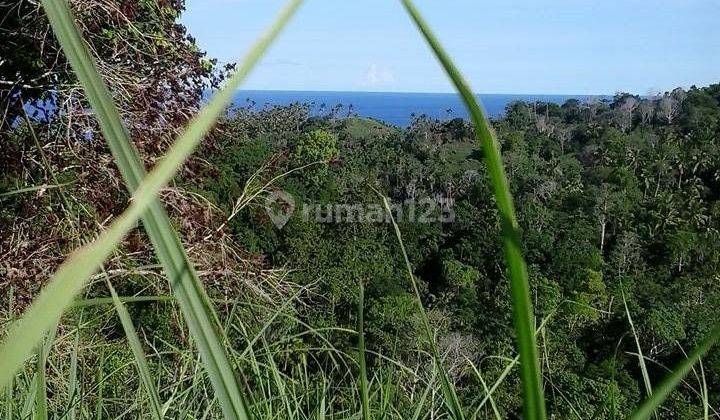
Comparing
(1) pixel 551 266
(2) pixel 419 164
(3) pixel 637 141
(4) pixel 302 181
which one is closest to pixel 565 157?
(3) pixel 637 141

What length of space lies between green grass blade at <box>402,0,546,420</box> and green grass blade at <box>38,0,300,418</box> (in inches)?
1.3

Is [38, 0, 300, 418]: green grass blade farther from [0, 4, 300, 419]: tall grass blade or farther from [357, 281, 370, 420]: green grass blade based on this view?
[357, 281, 370, 420]: green grass blade

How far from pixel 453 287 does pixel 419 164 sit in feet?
44.7

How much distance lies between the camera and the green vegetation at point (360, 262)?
232 mm

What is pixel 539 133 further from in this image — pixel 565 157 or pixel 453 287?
pixel 453 287

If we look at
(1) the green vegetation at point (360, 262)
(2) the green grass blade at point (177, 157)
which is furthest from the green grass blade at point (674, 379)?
(2) the green grass blade at point (177, 157)

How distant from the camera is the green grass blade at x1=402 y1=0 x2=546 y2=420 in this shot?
0.17 metres

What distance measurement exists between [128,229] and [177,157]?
0.7 inches

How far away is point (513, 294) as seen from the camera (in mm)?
185

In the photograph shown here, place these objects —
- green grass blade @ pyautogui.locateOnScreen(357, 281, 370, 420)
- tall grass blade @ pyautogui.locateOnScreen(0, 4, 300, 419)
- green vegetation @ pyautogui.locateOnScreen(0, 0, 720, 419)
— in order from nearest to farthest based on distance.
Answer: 1. tall grass blade @ pyautogui.locateOnScreen(0, 4, 300, 419)
2. green vegetation @ pyautogui.locateOnScreen(0, 0, 720, 419)
3. green grass blade @ pyautogui.locateOnScreen(357, 281, 370, 420)

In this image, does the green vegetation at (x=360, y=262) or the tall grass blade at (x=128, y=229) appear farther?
the green vegetation at (x=360, y=262)

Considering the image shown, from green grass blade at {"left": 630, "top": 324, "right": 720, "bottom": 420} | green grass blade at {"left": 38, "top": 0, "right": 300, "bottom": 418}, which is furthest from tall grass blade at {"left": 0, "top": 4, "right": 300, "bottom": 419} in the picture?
green grass blade at {"left": 630, "top": 324, "right": 720, "bottom": 420}

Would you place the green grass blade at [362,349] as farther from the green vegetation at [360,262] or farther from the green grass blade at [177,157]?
the green grass blade at [177,157]

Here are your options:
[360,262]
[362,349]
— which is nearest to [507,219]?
[362,349]
